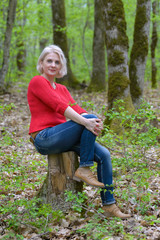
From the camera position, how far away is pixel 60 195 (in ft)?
11.3

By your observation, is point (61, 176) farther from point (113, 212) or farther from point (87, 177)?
point (113, 212)

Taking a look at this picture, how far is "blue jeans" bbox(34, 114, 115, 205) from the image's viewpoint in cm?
316

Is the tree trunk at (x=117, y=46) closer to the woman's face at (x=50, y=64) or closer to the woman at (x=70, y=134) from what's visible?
the woman's face at (x=50, y=64)

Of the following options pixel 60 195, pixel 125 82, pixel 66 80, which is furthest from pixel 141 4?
pixel 60 195

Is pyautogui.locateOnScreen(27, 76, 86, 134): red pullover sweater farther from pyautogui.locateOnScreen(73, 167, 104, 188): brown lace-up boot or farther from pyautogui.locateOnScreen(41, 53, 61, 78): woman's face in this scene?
pyautogui.locateOnScreen(73, 167, 104, 188): brown lace-up boot

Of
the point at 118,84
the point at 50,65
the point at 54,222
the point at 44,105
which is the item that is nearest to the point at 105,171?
the point at 54,222

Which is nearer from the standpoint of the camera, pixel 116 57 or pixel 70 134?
pixel 70 134

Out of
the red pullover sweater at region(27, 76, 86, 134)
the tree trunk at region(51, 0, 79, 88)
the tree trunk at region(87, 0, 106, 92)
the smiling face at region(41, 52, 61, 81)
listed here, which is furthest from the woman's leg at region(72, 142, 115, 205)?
the tree trunk at region(87, 0, 106, 92)

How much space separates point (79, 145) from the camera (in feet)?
11.0

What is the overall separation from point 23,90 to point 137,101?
762cm

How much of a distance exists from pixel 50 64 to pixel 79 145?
1.20m

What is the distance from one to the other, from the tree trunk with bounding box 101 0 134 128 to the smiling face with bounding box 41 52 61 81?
2.81 metres

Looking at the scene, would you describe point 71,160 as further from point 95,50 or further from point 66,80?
point 95,50

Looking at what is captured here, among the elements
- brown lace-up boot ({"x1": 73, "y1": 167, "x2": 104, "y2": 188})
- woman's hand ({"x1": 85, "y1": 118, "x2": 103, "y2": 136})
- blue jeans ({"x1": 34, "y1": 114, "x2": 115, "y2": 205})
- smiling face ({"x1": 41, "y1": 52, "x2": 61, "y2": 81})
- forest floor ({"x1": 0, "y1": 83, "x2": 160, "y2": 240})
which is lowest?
forest floor ({"x1": 0, "y1": 83, "x2": 160, "y2": 240})
